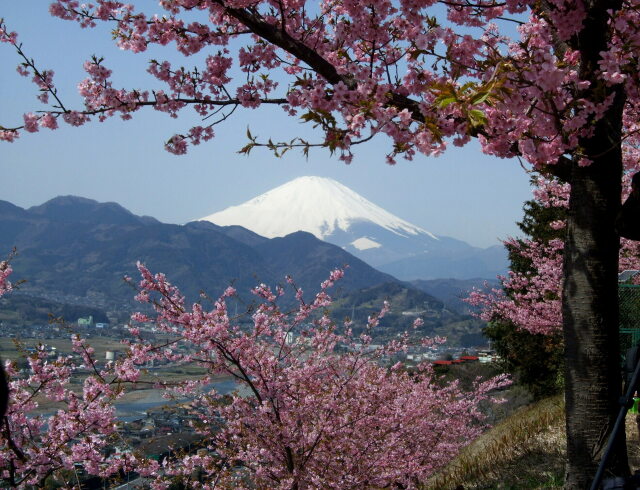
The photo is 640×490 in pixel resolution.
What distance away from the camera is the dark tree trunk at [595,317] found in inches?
181

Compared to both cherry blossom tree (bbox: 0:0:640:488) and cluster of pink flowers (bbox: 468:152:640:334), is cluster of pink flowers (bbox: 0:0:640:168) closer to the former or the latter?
cherry blossom tree (bbox: 0:0:640:488)

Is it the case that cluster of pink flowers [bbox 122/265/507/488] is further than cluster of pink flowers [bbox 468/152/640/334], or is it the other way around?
cluster of pink flowers [bbox 468/152/640/334]

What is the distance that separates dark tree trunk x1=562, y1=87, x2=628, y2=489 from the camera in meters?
4.60

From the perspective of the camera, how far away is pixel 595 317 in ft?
15.3

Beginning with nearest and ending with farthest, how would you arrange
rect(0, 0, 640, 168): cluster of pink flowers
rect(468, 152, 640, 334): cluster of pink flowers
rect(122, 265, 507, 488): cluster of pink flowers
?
rect(0, 0, 640, 168): cluster of pink flowers < rect(122, 265, 507, 488): cluster of pink flowers < rect(468, 152, 640, 334): cluster of pink flowers

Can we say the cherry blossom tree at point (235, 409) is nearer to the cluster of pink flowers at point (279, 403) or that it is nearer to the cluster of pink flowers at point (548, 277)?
the cluster of pink flowers at point (279, 403)

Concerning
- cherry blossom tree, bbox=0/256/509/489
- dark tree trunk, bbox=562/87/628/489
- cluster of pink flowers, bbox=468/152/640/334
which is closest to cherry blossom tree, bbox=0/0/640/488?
dark tree trunk, bbox=562/87/628/489

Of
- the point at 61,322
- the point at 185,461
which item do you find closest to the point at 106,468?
the point at 185,461

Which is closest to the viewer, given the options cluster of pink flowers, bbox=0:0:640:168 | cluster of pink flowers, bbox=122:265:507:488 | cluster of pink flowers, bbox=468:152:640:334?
cluster of pink flowers, bbox=0:0:640:168

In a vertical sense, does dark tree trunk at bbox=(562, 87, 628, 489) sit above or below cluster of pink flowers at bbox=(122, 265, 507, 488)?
above

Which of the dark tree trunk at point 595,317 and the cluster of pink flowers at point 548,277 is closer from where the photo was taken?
the dark tree trunk at point 595,317

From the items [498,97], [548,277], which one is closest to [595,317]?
[498,97]

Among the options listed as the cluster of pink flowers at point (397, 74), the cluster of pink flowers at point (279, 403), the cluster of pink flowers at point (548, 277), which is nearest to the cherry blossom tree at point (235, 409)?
the cluster of pink flowers at point (279, 403)

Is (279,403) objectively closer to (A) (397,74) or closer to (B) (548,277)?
(A) (397,74)
